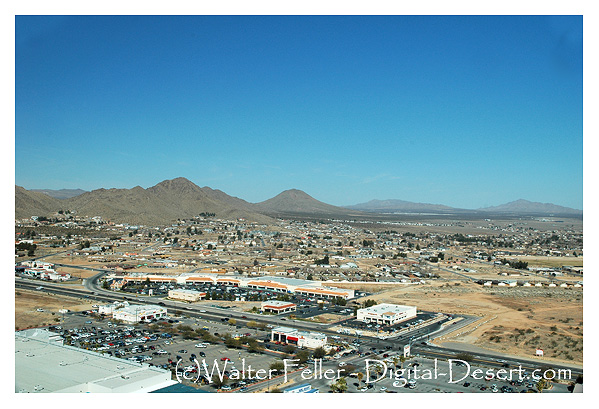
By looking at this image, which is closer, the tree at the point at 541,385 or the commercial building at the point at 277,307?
the tree at the point at 541,385

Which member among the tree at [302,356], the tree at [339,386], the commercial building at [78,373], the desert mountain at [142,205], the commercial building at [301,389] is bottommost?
the tree at [302,356]

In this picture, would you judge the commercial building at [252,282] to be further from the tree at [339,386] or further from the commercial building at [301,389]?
the commercial building at [301,389]

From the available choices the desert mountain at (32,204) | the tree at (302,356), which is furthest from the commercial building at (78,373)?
the desert mountain at (32,204)

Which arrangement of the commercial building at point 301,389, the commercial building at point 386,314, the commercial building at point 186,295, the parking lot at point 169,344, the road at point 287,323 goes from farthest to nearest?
the commercial building at point 186,295
the commercial building at point 386,314
the road at point 287,323
the parking lot at point 169,344
the commercial building at point 301,389

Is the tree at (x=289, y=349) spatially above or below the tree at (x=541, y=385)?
below

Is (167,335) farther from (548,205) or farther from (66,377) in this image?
(548,205)

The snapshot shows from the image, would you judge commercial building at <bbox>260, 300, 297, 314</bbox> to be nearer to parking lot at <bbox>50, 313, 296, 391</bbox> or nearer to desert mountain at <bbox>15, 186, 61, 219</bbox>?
parking lot at <bbox>50, 313, 296, 391</bbox>
